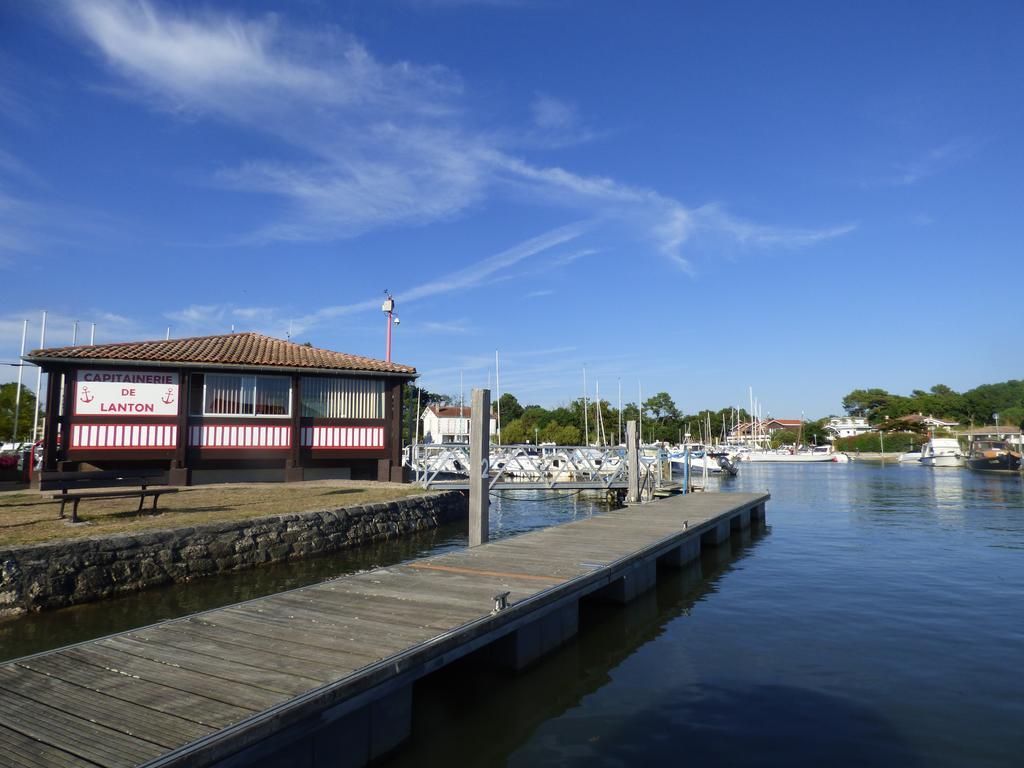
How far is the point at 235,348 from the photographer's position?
72.4 feet

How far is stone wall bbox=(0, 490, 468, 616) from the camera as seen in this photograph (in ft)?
30.0

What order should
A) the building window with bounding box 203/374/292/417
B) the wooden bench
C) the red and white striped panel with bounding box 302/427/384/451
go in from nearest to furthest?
the wooden bench < the building window with bounding box 203/374/292/417 < the red and white striped panel with bounding box 302/427/384/451

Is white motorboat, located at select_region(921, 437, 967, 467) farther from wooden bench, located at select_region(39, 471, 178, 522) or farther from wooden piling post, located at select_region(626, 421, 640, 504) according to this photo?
wooden bench, located at select_region(39, 471, 178, 522)

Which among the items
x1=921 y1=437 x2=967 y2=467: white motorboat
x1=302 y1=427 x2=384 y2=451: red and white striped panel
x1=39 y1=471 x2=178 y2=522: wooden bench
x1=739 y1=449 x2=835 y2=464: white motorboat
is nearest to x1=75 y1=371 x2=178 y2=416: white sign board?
x1=302 y1=427 x2=384 y2=451: red and white striped panel

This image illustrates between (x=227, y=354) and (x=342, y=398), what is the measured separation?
A: 3864 mm

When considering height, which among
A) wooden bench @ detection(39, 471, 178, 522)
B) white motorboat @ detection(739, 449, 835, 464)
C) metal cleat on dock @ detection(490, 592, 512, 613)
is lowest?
white motorboat @ detection(739, 449, 835, 464)

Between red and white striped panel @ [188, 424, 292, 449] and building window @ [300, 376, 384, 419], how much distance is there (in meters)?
1.06

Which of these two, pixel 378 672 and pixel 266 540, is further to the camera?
pixel 266 540

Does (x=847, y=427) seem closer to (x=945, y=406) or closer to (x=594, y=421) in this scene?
(x=945, y=406)

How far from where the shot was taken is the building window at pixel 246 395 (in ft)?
66.5

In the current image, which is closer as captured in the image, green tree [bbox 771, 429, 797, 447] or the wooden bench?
the wooden bench

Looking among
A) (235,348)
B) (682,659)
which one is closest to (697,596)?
(682,659)

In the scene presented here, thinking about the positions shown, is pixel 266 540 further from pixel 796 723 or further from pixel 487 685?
pixel 796 723

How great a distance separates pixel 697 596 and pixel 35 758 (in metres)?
9.75
